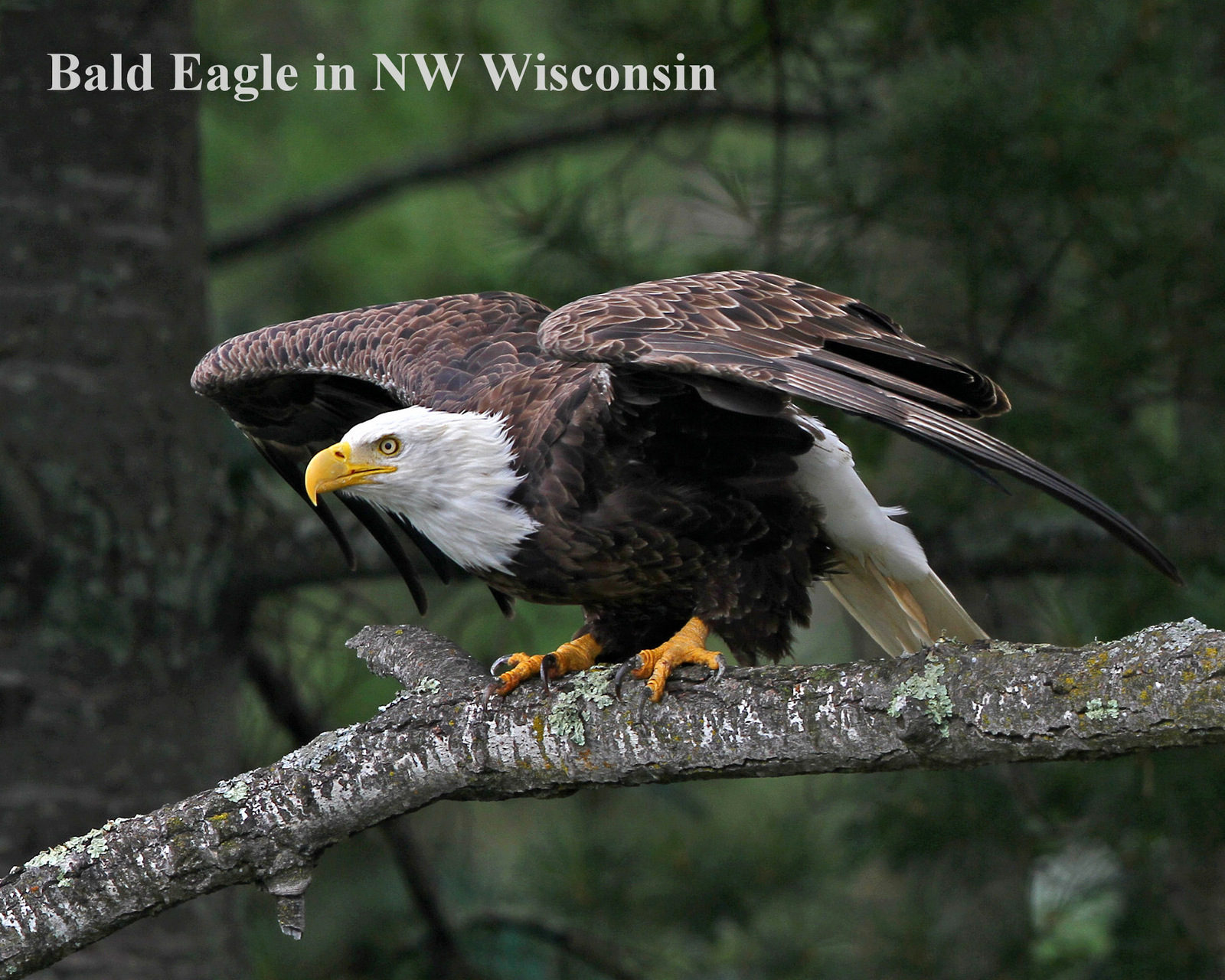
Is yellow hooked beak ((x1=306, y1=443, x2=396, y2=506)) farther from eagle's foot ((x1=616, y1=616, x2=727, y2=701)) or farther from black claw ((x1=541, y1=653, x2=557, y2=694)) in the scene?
eagle's foot ((x1=616, y1=616, x2=727, y2=701))

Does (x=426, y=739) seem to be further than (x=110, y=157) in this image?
No

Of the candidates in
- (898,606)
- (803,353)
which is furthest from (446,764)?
(898,606)

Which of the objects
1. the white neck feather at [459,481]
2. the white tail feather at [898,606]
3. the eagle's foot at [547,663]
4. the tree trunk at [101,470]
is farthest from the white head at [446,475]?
the tree trunk at [101,470]

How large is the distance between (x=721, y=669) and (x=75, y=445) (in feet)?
7.87

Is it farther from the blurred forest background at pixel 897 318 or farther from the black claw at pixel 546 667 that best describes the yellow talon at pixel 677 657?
the blurred forest background at pixel 897 318

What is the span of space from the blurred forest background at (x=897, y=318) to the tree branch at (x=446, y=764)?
1577 mm

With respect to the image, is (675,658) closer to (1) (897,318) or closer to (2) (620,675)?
(2) (620,675)

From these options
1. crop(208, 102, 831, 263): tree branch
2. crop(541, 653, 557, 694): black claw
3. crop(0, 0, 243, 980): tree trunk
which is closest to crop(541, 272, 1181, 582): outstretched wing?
crop(541, 653, 557, 694): black claw

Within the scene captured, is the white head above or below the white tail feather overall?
above

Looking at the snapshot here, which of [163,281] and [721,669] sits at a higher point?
[163,281]

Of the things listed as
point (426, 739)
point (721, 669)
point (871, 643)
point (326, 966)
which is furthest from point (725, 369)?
point (326, 966)

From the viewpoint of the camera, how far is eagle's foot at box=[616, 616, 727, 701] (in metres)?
2.18

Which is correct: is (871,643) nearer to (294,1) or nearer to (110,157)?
(110,157)

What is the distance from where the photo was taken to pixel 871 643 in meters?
4.28
